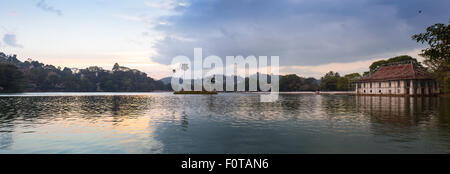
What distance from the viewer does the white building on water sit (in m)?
70.9

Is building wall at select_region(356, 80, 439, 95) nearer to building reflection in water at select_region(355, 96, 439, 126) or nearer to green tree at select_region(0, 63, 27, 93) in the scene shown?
building reflection in water at select_region(355, 96, 439, 126)

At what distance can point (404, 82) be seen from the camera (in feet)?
237

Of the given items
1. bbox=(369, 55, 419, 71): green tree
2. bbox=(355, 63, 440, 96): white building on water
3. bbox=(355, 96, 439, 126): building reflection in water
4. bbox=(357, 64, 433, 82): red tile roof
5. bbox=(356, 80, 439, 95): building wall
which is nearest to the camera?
bbox=(355, 96, 439, 126): building reflection in water

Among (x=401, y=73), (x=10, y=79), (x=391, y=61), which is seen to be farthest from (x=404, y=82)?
(x=10, y=79)

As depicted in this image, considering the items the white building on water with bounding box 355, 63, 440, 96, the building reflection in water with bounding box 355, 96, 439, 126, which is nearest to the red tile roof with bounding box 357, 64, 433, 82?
the white building on water with bounding box 355, 63, 440, 96

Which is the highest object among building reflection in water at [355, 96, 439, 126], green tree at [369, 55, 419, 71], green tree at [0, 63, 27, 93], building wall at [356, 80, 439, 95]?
green tree at [369, 55, 419, 71]

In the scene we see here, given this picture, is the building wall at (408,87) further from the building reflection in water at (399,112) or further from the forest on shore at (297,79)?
the building reflection in water at (399,112)

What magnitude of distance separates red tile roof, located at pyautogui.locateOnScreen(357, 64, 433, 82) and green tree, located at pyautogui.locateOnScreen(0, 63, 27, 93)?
5324 inches

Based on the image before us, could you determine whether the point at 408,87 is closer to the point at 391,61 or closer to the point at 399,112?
the point at 391,61

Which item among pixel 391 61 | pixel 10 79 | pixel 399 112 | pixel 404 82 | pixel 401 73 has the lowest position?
pixel 399 112

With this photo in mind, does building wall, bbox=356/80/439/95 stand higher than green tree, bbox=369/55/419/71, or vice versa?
green tree, bbox=369/55/419/71

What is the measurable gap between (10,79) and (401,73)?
14433 centimetres
